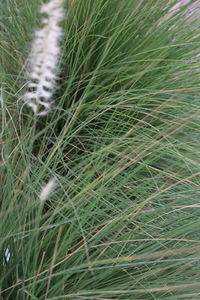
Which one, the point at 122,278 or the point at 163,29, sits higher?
the point at 163,29

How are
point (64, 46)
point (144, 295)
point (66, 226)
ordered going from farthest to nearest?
1. point (64, 46)
2. point (66, 226)
3. point (144, 295)

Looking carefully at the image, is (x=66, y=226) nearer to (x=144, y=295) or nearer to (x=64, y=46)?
(x=144, y=295)

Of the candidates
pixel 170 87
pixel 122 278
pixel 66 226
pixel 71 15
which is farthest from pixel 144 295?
pixel 71 15

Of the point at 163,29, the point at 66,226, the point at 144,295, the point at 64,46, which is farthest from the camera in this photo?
the point at 163,29

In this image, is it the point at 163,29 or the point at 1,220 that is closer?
the point at 1,220

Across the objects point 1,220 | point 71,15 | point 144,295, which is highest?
point 71,15

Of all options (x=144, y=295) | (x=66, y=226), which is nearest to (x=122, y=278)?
(x=144, y=295)

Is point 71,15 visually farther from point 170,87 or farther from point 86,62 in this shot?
point 170,87
